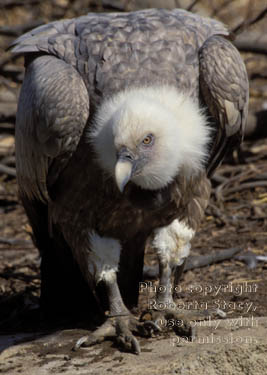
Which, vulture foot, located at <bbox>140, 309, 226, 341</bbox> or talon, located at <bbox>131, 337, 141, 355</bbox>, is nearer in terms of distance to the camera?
talon, located at <bbox>131, 337, 141, 355</bbox>

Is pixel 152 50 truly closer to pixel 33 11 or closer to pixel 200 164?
pixel 200 164

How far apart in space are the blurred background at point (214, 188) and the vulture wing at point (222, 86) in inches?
51.0

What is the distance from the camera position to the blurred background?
585 centimetres

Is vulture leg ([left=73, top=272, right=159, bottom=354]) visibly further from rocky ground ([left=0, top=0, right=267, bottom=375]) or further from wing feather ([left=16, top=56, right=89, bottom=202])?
wing feather ([left=16, top=56, right=89, bottom=202])

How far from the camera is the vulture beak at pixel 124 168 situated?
12.6ft

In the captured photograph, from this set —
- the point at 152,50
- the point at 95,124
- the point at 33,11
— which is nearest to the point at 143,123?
the point at 95,124

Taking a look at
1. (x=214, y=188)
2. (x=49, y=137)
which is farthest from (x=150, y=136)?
(x=214, y=188)

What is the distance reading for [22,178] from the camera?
4.90 metres

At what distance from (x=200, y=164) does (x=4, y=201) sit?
4.49 meters

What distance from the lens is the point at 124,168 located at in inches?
153

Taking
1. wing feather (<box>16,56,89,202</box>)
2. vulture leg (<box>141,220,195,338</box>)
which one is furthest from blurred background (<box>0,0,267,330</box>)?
wing feather (<box>16,56,89,202</box>)

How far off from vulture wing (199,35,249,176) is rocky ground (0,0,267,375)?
1.27m

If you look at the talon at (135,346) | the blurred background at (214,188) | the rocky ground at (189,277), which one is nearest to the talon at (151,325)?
the rocky ground at (189,277)

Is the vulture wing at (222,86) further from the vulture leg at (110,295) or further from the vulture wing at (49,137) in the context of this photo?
the vulture leg at (110,295)
